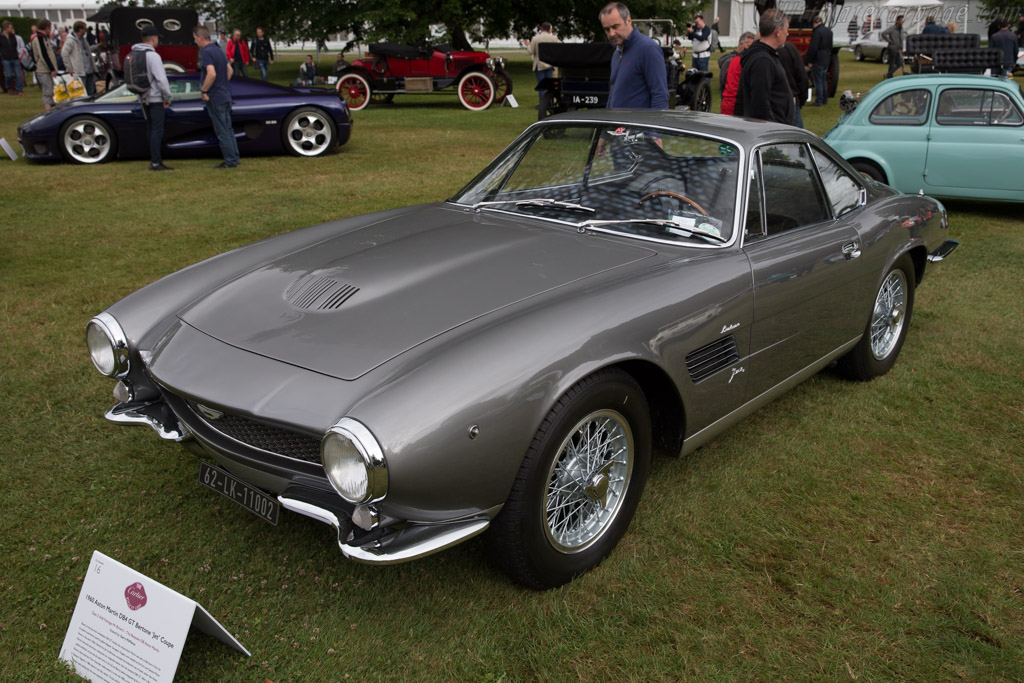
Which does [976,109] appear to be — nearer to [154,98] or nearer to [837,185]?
[837,185]

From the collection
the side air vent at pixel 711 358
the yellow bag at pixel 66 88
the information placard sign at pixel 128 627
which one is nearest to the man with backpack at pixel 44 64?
the yellow bag at pixel 66 88

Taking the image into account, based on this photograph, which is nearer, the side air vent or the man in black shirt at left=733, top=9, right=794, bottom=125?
the side air vent

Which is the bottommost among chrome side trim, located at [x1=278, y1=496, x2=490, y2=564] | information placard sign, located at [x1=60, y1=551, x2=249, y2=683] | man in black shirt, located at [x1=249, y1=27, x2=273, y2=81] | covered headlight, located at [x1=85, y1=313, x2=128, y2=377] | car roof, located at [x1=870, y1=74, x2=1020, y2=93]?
information placard sign, located at [x1=60, y1=551, x2=249, y2=683]

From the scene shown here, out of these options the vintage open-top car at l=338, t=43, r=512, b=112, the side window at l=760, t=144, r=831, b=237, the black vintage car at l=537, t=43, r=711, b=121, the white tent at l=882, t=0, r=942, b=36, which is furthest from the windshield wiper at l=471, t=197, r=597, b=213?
the white tent at l=882, t=0, r=942, b=36

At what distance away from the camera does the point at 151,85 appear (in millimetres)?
9781

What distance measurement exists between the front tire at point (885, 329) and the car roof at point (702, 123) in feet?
Result: 3.08

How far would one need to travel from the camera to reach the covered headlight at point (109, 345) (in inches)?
118

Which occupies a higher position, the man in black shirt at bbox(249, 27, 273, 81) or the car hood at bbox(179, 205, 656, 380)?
the man in black shirt at bbox(249, 27, 273, 81)

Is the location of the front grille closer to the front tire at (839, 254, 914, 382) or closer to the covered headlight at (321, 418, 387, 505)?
the covered headlight at (321, 418, 387, 505)

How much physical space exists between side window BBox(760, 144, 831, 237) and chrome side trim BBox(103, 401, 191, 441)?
2438mm

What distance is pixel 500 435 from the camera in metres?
2.31

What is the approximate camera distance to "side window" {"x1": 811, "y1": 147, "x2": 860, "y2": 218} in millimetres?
3924

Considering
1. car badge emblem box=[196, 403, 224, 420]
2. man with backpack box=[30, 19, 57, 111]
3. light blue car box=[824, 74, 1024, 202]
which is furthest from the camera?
man with backpack box=[30, 19, 57, 111]

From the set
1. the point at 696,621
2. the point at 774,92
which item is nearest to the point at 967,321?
the point at 774,92
